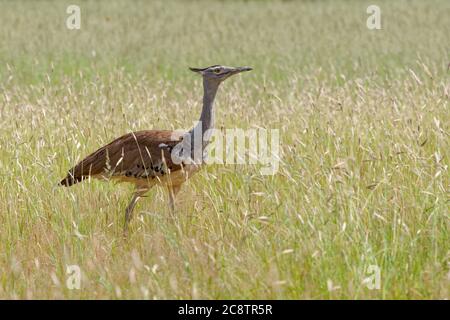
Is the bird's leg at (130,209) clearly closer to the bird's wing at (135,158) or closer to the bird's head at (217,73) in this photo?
the bird's wing at (135,158)

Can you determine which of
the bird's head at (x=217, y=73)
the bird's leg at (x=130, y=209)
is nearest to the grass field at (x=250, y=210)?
the bird's leg at (x=130, y=209)

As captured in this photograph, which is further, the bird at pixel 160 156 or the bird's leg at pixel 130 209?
the bird at pixel 160 156

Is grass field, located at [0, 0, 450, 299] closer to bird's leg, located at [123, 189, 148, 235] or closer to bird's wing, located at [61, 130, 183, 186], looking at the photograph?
bird's leg, located at [123, 189, 148, 235]

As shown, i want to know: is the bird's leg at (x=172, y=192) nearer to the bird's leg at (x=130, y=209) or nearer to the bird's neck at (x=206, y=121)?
the bird's leg at (x=130, y=209)

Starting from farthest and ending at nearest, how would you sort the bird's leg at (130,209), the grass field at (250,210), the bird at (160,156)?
the bird at (160,156) < the bird's leg at (130,209) < the grass field at (250,210)

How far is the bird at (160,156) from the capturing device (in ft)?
19.6

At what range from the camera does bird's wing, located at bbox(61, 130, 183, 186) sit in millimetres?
6062

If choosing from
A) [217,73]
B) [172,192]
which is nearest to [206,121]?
[217,73]

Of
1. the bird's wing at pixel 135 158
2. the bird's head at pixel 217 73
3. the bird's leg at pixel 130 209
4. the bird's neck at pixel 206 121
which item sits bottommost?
the bird's leg at pixel 130 209

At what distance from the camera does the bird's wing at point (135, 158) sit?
19.9 feet

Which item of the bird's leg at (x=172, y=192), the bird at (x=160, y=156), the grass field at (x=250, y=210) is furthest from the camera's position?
the bird's leg at (x=172, y=192)

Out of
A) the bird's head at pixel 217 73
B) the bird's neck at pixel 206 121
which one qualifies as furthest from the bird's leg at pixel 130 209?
the bird's head at pixel 217 73

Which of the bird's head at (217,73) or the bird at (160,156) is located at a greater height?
the bird's head at (217,73)
